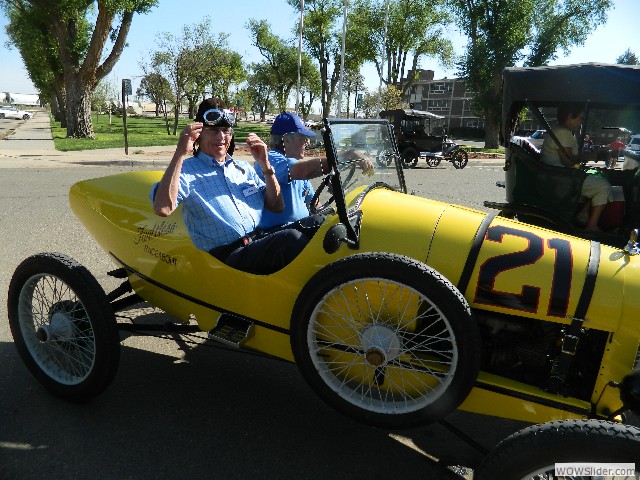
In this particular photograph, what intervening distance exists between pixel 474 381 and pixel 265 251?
3.81 ft

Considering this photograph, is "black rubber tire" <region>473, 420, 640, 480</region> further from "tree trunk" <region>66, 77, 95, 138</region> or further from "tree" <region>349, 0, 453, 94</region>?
"tree" <region>349, 0, 453, 94</region>

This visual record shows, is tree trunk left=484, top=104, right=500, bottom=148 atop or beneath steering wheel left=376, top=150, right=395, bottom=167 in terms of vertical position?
atop

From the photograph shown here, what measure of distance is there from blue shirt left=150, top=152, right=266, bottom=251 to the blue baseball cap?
721mm

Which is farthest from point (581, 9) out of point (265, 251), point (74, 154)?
point (265, 251)

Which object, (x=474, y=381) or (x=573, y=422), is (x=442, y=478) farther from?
(x=573, y=422)

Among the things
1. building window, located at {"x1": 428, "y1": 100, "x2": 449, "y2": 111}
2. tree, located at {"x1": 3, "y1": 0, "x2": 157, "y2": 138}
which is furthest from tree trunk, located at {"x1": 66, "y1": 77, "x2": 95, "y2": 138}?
building window, located at {"x1": 428, "y1": 100, "x2": 449, "y2": 111}

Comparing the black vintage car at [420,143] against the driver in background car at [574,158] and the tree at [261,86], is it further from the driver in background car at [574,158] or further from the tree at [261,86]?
the tree at [261,86]

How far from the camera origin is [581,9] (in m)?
27.7

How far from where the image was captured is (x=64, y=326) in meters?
2.71

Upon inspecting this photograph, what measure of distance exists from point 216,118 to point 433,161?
17.4m

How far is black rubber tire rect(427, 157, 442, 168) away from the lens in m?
18.6

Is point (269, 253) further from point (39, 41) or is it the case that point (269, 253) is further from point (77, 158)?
point (39, 41)
